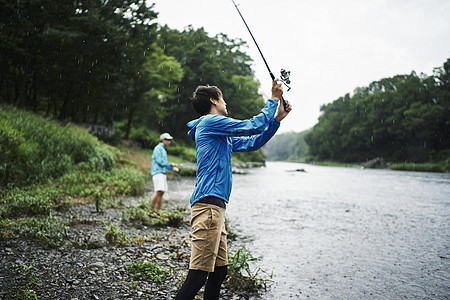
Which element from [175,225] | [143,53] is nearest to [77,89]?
[143,53]

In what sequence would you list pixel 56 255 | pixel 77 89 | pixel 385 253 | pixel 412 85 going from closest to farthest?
pixel 56 255 → pixel 385 253 → pixel 77 89 → pixel 412 85

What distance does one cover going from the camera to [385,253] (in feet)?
19.9

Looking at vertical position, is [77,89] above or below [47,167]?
above

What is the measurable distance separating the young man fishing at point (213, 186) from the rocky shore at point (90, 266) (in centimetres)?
146

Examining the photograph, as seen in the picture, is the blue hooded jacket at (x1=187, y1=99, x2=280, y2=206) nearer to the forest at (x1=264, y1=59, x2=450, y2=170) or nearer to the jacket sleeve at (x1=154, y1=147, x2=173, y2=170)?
the jacket sleeve at (x1=154, y1=147, x2=173, y2=170)

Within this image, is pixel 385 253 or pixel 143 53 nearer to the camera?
pixel 385 253

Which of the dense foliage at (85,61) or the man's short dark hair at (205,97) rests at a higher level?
the dense foliage at (85,61)

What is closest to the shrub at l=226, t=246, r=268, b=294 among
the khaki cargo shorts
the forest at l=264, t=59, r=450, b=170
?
the khaki cargo shorts

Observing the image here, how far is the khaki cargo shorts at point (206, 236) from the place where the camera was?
2.38 metres

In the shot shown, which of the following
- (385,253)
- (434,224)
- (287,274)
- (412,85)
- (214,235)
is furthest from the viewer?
(412,85)

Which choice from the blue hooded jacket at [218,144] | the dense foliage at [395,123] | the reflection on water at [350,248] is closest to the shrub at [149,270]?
the reflection on water at [350,248]

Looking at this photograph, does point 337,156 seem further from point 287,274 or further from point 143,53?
point 287,274

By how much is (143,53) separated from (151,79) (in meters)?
3.39

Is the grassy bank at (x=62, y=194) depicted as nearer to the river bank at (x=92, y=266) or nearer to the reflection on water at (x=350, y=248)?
the river bank at (x=92, y=266)
